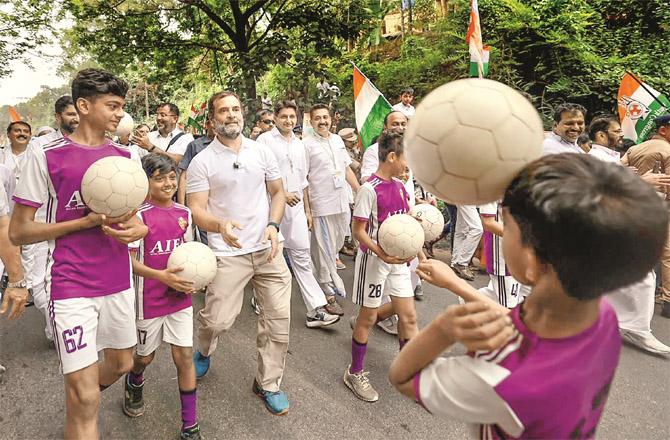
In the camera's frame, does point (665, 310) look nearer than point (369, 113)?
Yes

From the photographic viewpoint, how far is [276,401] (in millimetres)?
2977

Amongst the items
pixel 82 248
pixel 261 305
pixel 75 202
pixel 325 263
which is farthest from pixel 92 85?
pixel 325 263

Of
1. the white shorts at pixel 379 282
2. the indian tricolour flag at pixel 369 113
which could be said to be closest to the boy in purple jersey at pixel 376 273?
the white shorts at pixel 379 282

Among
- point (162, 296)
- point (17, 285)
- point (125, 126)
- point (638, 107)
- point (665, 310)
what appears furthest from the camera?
point (638, 107)

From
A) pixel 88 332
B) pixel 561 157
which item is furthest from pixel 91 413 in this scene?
pixel 561 157

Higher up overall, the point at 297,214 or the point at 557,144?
the point at 557,144

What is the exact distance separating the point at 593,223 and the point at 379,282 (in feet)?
7.82

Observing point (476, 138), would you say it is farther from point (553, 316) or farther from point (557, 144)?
point (557, 144)

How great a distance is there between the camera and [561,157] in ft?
3.24

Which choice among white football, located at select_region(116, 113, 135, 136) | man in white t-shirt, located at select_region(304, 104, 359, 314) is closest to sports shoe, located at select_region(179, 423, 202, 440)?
man in white t-shirt, located at select_region(304, 104, 359, 314)

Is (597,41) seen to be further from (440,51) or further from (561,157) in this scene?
(561,157)

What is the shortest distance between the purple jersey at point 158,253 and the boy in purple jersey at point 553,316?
80.9 inches

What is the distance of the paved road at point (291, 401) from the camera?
2.80 m

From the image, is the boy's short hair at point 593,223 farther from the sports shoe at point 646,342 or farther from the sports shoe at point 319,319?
the sports shoe at point 646,342
